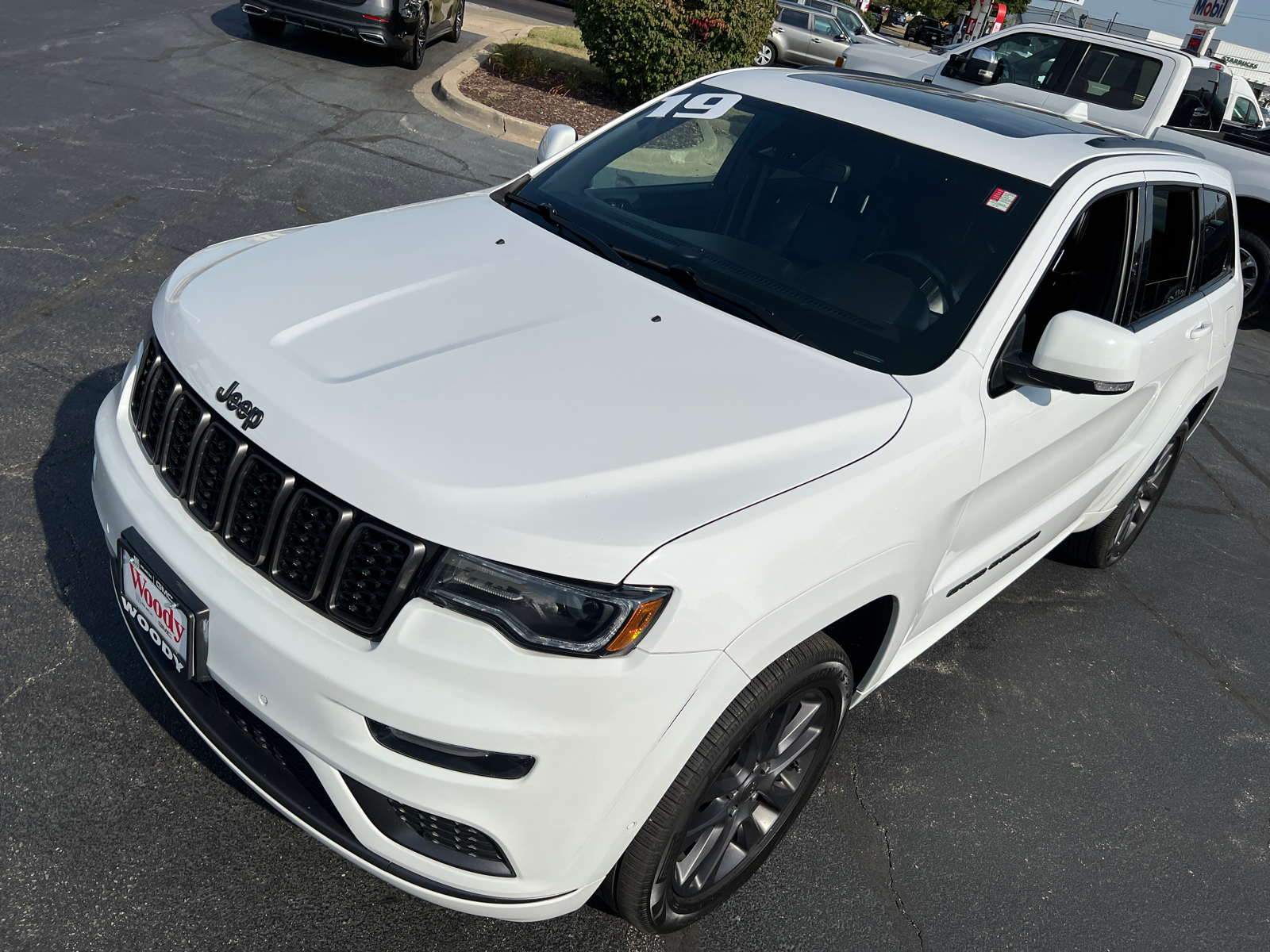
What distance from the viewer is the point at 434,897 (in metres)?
2.13

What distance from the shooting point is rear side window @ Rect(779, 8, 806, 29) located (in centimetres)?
2116

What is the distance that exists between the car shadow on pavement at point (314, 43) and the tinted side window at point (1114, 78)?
24.2ft

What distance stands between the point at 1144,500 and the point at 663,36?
8367 millimetres

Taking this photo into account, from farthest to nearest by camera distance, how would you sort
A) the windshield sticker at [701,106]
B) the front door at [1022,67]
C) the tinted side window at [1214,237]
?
the front door at [1022,67] < the tinted side window at [1214,237] < the windshield sticker at [701,106]

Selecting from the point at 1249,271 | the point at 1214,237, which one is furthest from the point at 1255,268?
the point at 1214,237

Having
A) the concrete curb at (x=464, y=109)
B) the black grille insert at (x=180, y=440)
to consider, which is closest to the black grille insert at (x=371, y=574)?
the black grille insert at (x=180, y=440)

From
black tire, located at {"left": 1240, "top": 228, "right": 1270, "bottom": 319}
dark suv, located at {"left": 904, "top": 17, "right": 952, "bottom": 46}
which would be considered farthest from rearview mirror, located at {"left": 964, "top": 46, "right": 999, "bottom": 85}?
dark suv, located at {"left": 904, "top": 17, "right": 952, "bottom": 46}

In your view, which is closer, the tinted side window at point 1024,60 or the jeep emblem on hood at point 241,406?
the jeep emblem on hood at point 241,406

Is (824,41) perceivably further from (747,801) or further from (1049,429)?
(747,801)

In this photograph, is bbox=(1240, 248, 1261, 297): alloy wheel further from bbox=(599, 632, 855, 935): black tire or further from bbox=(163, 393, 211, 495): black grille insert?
bbox=(163, 393, 211, 495): black grille insert

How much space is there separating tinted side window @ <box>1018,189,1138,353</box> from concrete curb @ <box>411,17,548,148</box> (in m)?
7.32

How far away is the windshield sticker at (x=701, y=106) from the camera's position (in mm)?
3736

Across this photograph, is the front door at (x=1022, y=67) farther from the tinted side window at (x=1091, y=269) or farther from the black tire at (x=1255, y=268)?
the tinted side window at (x=1091, y=269)

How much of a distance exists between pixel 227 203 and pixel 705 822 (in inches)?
237
